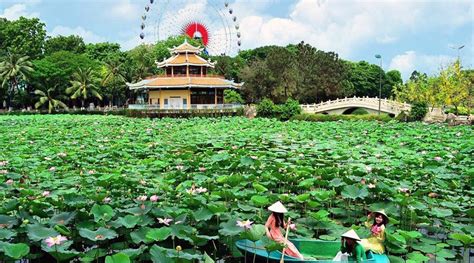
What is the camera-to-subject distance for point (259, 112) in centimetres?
3541

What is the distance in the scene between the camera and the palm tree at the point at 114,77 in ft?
168

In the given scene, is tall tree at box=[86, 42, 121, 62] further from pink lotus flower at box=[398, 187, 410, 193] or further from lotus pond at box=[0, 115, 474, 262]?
pink lotus flower at box=[398, 187, 410, 193]

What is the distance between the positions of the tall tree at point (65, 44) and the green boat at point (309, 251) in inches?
2182

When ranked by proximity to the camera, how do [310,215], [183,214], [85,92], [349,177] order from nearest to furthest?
[183,214], [310,215], [349,177], [85,92]

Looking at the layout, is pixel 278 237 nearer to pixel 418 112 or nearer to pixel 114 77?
pixel 418 112

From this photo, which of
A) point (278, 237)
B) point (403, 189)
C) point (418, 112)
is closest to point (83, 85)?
point (418, 112)

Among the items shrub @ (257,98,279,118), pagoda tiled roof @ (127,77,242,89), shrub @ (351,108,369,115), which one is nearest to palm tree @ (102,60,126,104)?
pagoda tiled roof @ (127,77,242,89)

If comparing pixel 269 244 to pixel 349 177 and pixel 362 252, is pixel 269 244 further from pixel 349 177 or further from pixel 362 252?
pixel 349 177

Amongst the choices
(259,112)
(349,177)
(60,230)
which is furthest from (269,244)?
(259,112)

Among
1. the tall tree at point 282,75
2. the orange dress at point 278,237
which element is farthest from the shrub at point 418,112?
the orange dress at point 278,237

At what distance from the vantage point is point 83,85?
48.9 meters

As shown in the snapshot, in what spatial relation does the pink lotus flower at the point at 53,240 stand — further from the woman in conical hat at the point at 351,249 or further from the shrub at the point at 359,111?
the shrub at the point at 359,111

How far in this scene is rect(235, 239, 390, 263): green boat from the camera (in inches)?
184

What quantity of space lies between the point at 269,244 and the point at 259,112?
31.0m
